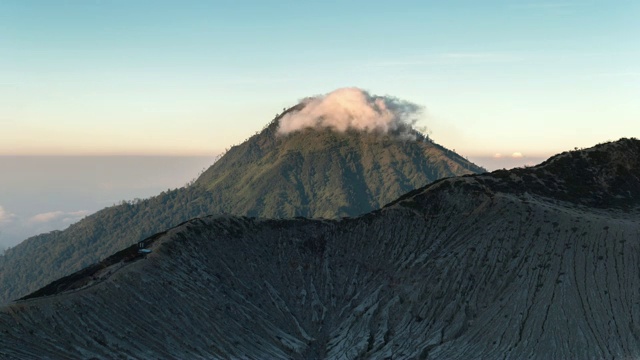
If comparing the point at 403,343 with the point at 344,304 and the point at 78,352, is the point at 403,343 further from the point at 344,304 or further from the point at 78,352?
the point at 78,352

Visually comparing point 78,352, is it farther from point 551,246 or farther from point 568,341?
point 551,246

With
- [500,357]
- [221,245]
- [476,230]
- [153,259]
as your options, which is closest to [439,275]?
[476,230]

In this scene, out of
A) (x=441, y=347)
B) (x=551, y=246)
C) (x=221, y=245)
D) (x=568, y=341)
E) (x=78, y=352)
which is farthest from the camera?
(x=221, y=245)

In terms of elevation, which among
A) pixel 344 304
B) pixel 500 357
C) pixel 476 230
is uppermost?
pixel 476 230

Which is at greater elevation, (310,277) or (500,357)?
(310,277)

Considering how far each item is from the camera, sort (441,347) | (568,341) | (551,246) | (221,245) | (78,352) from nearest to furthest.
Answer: (78,352) < (568,341) < (441,347) < (551,246) < (221,245)

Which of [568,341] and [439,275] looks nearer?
[568,341]
